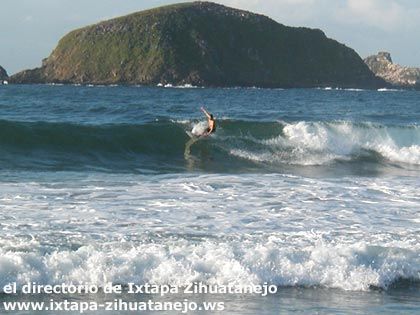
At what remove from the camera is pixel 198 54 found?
125 meters

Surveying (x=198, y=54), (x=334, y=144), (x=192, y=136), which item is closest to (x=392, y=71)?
(x=198, y=54)

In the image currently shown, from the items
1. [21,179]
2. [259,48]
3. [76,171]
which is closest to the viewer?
[21,179]

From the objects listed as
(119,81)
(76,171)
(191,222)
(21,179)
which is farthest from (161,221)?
(119,81)

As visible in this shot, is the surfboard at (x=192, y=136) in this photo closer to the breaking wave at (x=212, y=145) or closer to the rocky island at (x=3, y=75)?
the breaking wave at (x=212, y=145)

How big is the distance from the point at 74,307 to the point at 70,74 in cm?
11662

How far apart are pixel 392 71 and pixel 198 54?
65.9m

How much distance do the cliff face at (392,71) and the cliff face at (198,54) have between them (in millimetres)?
19002

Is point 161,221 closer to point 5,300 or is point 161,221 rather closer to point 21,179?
point 5,300

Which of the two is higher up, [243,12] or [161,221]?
[243,12]

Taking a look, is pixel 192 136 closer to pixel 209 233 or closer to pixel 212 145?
pixel 212 145

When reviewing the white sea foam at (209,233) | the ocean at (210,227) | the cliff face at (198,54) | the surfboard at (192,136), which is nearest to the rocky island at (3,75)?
the cliff face at (198,54)

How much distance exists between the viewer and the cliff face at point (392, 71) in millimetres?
165625

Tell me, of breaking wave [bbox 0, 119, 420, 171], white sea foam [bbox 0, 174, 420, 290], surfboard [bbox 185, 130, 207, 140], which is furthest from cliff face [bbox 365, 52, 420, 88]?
white sea foam [bbox 0, 174, 420, 290]

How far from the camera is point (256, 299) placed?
32.3 ft
